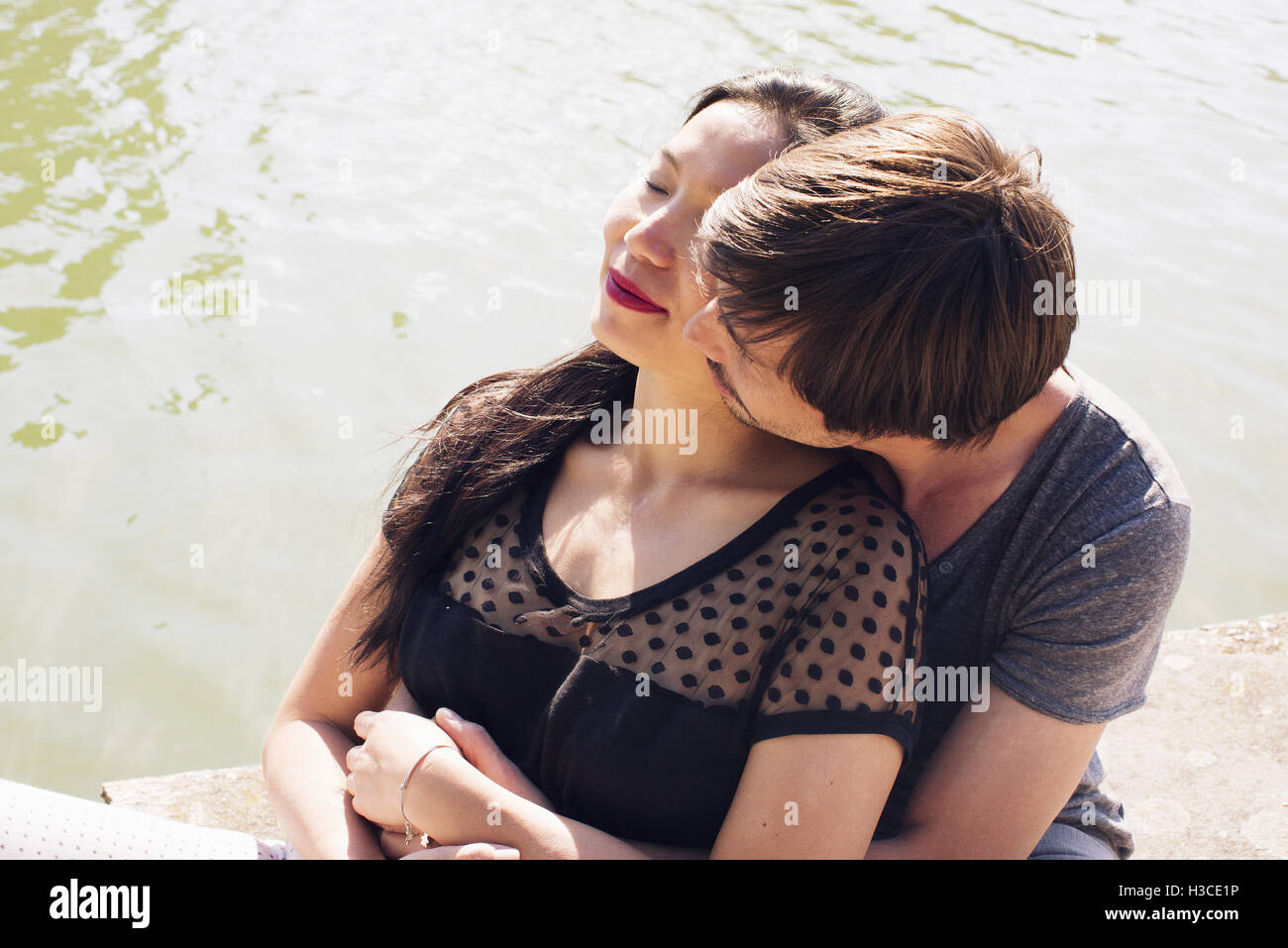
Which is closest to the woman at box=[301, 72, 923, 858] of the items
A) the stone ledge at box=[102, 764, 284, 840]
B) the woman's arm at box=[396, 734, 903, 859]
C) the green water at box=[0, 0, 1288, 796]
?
the woman's arm at box=[396, 734, 903, 859]

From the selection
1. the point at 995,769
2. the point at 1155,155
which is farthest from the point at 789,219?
the point at 1155,155

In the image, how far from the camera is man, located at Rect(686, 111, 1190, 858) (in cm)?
156

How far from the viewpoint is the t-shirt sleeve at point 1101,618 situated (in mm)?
1705

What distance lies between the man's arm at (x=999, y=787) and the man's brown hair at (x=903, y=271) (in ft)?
1.42

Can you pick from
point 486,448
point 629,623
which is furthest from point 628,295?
point 629,623

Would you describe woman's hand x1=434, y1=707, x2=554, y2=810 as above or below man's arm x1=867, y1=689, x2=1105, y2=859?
below

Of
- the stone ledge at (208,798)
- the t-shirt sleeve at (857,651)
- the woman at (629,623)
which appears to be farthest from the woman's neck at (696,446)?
the stone ledge at (208,798)

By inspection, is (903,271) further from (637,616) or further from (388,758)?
(388,758)

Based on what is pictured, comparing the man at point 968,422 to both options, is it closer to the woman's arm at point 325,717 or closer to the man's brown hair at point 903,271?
the man's brown hair at point 903,271

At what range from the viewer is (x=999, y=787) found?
1747 millimetres

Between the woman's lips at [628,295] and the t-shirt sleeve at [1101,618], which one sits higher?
the woman's lips at [628,295]

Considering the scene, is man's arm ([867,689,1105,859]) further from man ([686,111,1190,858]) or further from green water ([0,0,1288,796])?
green water ([0,0,1288,796])

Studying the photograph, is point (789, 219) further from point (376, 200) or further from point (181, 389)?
point (376, 200)
